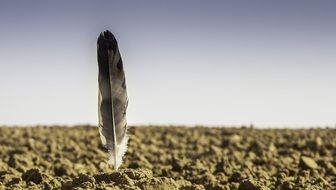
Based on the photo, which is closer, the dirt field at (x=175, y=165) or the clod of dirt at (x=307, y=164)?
the dirt field at (x=175, y=165)

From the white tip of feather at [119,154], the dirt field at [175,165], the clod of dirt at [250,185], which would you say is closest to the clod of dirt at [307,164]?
the dirt field at [175,165]

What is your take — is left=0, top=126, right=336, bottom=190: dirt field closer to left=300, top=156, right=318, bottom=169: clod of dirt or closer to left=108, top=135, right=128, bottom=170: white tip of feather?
left=300, top=156, right=318, bottom=169: clod of dirt

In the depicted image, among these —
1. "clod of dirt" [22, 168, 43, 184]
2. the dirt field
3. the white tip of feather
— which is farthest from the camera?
"clod of dirt" [22, 168, 43, 184]

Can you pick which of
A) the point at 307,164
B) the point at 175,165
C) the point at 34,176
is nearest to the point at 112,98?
the point at 34,176

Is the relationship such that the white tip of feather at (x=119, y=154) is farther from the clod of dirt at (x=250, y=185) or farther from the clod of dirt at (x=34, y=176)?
the clod of dirt at (x=250, y=185)

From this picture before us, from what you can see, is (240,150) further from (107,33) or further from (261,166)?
(107,33)

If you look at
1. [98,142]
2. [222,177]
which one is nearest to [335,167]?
[222,177]

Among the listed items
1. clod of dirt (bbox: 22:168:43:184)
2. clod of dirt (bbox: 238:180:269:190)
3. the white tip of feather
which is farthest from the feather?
clod of dirt (bbox: 238:180:269:190)
